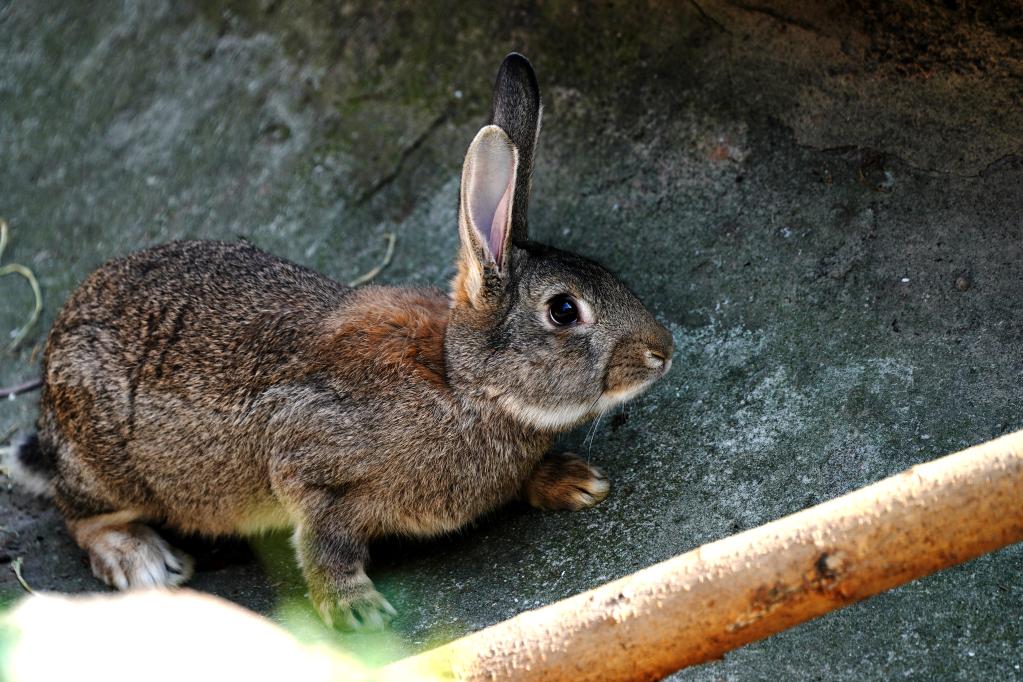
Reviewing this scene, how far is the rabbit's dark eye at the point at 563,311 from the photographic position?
147 inches

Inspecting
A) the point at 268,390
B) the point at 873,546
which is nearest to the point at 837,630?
the point at 873,546

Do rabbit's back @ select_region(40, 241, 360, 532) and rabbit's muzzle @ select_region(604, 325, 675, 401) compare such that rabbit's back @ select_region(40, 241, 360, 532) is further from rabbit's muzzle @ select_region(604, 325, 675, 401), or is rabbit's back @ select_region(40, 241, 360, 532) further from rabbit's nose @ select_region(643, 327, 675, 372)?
rabbit's nose @ select_region(643, 327, 675, 372)

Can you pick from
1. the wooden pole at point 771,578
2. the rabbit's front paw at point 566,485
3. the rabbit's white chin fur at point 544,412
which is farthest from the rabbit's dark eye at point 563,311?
the wooden pole at point 771,578

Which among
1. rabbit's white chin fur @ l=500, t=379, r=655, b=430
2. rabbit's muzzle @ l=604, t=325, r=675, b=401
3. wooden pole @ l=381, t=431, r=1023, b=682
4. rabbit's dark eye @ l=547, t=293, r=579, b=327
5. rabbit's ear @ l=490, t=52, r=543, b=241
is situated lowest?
rabbit's white chin fur @ l=500, t=379, r=655, b=430

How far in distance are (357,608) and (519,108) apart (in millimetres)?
1807

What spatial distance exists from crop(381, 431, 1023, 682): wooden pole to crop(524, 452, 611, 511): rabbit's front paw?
55.7 inches

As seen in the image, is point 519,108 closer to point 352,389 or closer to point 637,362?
point 637,362

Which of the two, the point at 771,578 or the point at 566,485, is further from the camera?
the point at 566,485

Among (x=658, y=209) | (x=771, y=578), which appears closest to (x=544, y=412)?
Result: (x=658, y=209)

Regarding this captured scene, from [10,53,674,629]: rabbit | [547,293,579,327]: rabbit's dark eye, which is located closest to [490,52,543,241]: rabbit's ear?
[10,53,674,629]: rabbit

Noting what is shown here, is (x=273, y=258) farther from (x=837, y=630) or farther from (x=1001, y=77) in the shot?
(x=1001, y=77)

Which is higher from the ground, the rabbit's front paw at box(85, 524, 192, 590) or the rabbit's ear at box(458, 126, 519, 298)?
the rabbit's ear at box(458, 126, 519, 298)

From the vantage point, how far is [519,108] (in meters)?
3.82

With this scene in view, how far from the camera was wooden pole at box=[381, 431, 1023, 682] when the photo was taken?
2.25m
